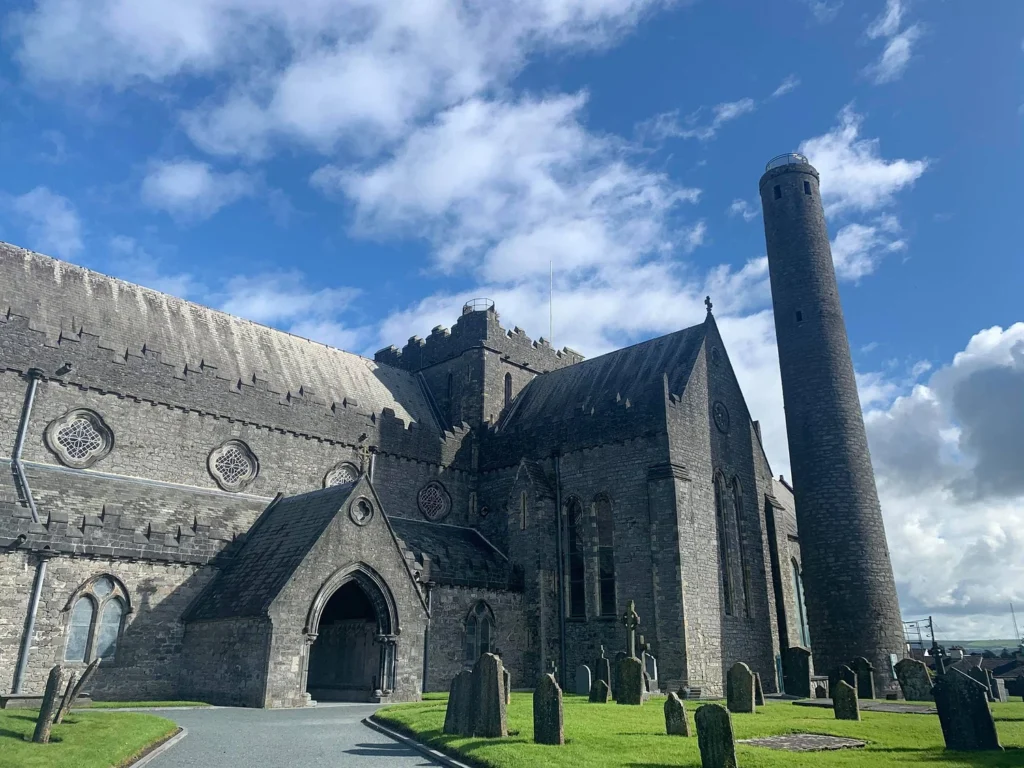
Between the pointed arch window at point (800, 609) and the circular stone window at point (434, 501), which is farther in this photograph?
the pointed arch window at point (800, 609)

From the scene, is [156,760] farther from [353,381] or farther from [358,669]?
[353,381]

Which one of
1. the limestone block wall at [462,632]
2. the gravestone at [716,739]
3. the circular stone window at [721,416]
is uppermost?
the circular stone window at [721,416]

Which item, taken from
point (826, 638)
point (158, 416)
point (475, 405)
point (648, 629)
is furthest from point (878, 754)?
point (475, 405)

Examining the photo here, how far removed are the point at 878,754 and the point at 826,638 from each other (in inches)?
729

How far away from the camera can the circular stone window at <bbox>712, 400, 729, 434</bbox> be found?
3098cm

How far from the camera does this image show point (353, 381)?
34281 mm

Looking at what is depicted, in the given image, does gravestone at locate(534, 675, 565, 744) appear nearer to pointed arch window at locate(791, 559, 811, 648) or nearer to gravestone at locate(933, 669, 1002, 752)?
gravestone at locate(933, 669, 1002, 752)

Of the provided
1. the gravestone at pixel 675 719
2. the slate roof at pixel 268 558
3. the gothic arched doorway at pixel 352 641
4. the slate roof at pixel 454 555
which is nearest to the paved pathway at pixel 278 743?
the slate roof at pixel 268 558

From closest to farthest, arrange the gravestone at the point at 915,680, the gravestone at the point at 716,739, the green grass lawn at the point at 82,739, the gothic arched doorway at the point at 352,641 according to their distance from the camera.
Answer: the gravestone at the point at 716,739 < the green grass lawn at the point at 82,739 < the gothic arched doorway at the point at 352,641 < the gravestone at the point at 915,680

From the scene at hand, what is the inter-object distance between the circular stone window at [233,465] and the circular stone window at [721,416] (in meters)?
17.2

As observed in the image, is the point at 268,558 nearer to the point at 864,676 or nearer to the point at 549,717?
the point at 549,717

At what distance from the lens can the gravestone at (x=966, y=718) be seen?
483 inches

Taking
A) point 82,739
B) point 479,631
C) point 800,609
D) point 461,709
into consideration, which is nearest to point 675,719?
point 461,709

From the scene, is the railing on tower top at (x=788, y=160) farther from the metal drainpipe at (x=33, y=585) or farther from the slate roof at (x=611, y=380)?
the metal drainpipe at (x=33, y=585)
